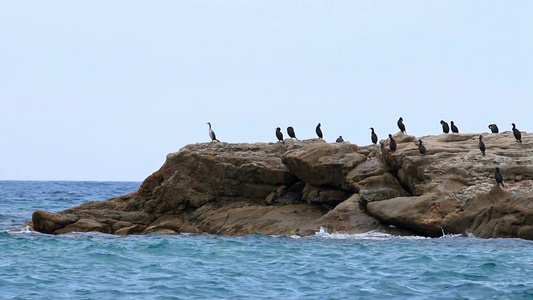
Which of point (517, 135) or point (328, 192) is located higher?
point (517, 135)

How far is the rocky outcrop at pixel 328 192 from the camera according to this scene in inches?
1085

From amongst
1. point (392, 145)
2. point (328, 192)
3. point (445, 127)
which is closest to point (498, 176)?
point (392, 145)

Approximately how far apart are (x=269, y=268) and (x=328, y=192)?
35.8ft

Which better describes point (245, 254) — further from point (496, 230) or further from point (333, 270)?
point (496, 230)

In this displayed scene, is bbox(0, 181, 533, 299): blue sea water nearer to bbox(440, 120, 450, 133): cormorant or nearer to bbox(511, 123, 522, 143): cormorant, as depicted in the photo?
bbox(511, 123, 522, 143): cormorant

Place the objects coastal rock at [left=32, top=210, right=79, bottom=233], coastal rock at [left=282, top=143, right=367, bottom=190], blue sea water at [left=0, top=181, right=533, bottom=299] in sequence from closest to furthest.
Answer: blue sea water at [left=0, top=181, right=533, bottom=299] → coastal rock at [left=282, top=143, right=367, bottom=190] → coastal rock at [left=32, top=210, right=79, bottom=233]

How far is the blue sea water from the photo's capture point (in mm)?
18094

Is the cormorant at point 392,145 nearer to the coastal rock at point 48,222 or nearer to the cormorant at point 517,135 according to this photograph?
the cormorant at point 517,135

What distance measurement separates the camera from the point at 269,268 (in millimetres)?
21891

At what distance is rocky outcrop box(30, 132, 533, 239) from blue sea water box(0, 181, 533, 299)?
3.23 ft

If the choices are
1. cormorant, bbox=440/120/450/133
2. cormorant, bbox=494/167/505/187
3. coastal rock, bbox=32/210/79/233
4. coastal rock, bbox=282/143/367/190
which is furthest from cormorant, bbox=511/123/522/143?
coastal rock, bbox=32/210/79/233

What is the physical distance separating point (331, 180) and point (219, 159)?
5.23 m

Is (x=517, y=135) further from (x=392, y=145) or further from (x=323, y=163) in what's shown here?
(x=323, y=163)

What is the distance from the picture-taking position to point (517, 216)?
84.8ft
